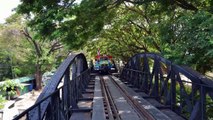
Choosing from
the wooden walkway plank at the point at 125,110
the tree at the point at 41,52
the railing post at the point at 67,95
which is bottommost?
the wooden walkway plank at the point at 125,110

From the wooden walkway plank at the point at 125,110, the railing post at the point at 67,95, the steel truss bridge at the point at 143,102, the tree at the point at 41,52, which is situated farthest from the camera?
the tree at the point at 41,52

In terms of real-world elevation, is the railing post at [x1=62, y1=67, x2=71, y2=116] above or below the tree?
below

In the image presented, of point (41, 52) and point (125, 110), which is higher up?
point (41, 52)

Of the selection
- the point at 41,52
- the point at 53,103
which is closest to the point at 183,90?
the point at 53,103

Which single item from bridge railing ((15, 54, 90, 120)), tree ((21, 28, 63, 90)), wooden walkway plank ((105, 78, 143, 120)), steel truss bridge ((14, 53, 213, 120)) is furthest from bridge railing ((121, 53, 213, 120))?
tree ((21, 28, 63, 90))

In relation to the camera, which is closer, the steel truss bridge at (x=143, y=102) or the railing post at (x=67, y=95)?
the steel truss bridge at (x=143, y=102)

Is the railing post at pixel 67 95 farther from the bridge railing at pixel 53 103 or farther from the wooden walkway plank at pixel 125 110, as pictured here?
the wooden walkway plank at pixel 125 110

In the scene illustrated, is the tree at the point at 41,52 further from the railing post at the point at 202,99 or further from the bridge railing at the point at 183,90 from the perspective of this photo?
the railing post at the point at 202,99

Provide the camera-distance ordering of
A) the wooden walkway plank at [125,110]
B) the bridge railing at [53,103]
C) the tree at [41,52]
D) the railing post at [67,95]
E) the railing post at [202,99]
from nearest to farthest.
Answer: the bridge railing at [53,103] → the railing post at [202,99] → the wooden walkway plank at [125,110] → the railing post at [67,95] → the tree at [41,52]

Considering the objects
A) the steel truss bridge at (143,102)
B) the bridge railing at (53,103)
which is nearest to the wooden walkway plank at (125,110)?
the steel truss bridge at (143,102)

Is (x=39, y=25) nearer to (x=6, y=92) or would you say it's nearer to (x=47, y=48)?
(x=6, y=92)

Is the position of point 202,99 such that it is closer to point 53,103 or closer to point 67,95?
point 53,103

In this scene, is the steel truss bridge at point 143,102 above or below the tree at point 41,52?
below

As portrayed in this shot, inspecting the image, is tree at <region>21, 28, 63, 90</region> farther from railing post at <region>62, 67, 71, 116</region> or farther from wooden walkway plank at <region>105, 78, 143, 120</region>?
railing post at <region>62, 67, 71, 116</region>
